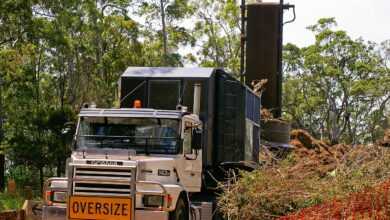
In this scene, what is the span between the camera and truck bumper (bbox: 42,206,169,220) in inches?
467

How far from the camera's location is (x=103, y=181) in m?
12.1

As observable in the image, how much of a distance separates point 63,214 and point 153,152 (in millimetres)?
1967

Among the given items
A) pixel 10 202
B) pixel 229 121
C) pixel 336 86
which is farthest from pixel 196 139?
pixel 336 86

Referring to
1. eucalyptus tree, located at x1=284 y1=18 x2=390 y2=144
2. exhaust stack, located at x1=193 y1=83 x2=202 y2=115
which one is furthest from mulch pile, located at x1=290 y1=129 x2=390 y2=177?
eucalyptus tree, located at x1=284 y1=18 x2=390 y2=144

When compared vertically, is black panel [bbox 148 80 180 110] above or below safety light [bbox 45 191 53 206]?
above

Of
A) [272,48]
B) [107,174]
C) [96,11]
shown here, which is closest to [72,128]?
[107,174]

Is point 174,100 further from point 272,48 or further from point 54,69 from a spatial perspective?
point 54,69

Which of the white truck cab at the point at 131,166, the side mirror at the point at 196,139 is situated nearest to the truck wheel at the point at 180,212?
the white truck cab at the point at 131,166

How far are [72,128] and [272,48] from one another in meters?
12.8

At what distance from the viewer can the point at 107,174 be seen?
12.1 meters

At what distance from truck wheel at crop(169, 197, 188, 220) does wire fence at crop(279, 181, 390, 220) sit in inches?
93.5

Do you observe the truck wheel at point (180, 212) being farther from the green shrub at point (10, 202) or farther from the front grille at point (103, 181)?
the green shrub at point (10, 202)

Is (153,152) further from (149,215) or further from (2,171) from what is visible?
(2,171)

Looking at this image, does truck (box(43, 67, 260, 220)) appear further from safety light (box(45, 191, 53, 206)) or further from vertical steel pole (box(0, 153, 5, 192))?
vertical steel pole (box(0, 153, 5, 192))
